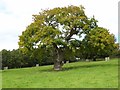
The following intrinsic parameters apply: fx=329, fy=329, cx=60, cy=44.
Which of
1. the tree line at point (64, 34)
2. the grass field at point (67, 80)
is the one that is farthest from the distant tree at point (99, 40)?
the grass field at point (67, 80)

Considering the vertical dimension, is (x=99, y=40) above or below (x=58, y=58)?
above

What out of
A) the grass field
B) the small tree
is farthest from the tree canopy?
the grass field

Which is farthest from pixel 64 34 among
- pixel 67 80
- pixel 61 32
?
pixel 67 80

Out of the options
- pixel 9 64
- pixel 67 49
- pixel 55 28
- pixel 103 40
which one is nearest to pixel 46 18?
pixel 55 28

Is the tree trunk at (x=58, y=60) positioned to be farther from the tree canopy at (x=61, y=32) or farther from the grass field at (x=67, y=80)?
the grass field at (x=67, y=80)

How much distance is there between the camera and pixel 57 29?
41.0m

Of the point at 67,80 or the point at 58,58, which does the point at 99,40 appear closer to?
the point at 58,58

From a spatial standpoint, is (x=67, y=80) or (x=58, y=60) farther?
(x=58, y=60)

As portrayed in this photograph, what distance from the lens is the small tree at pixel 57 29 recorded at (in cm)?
4059

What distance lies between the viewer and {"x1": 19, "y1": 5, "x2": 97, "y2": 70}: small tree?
40594 millimetres

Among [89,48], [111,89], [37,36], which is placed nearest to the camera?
[111,89]

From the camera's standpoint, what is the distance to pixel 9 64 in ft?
295

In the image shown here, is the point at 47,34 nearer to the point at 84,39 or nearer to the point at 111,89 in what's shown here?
the point at 84,39

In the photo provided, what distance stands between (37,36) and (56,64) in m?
4.56
